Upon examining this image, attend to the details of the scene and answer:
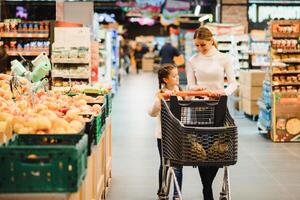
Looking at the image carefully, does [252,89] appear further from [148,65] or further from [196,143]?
[148,65]

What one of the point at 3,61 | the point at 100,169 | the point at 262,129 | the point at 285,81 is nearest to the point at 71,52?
the point at 3,61

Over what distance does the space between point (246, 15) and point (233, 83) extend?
1548cm

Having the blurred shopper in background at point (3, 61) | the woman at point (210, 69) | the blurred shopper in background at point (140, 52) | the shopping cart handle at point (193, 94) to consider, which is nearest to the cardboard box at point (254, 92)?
the blurred shopper in background at point (3, 61)

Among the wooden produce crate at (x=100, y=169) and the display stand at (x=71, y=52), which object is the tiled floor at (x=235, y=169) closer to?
the wooden produce crate at (x=100, y=169)

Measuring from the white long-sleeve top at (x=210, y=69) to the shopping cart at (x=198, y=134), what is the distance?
97cm

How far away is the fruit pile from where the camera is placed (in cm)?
407

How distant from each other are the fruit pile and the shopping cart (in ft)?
2.20

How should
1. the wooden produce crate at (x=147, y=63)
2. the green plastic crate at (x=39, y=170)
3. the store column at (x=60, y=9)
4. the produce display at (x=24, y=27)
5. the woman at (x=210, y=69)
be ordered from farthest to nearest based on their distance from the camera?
the wooden produce crate at (x=147, y=63) < the store column at (x=60, y=9) < the produce display at (x=24, y=27) < the woman at (x=210, y=69) < the green plastic crate at (x=39, y=170)

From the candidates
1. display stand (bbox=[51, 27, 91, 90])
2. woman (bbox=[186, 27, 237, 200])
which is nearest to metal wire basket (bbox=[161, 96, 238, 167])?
woman (bbox=[186, 27, 237, 200])

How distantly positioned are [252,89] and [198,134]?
8658 mm

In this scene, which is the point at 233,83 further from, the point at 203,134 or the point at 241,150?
the point at 241,150

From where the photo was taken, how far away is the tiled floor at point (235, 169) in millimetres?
6855

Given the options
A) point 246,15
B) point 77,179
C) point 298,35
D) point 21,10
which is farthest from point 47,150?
point 21,10

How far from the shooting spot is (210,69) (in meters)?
6.37
